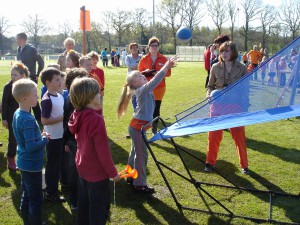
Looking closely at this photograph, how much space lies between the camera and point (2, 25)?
72.8 metres

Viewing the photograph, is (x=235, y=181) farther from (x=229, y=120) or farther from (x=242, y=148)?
(x=229, y=120)

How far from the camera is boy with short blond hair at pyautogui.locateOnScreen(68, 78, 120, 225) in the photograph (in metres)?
2.79

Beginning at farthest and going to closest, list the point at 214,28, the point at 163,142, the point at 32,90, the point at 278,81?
the point at 214,28 → the point at 163,142 → the point at 278,81 → the point at 32,90

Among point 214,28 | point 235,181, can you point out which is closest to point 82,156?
point 235,181

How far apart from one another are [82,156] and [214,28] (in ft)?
234

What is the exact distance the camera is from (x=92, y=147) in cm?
286

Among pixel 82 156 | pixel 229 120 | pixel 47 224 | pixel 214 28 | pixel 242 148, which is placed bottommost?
pixel 47 224

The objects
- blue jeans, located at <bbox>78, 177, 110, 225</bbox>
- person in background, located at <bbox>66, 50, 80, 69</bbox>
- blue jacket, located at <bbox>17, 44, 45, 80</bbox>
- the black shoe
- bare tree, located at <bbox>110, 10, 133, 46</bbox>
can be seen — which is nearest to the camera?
blue jeans, located at <bbox>78, 177, 110, 225</bbox>

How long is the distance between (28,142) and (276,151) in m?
4.59

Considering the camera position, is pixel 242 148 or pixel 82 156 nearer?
pixel 82 156

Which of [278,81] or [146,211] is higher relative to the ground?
[278,81]

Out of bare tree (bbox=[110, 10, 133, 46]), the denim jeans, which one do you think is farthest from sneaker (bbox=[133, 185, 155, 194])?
bare tree (bbox=[110, 10, 133, 46])

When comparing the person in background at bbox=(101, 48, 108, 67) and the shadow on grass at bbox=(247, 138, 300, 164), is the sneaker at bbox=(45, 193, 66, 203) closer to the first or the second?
the shadow on grass at bbox=(247, 138, 300, 164)

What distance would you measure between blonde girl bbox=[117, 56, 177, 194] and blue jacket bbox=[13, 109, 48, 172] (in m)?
1.18
